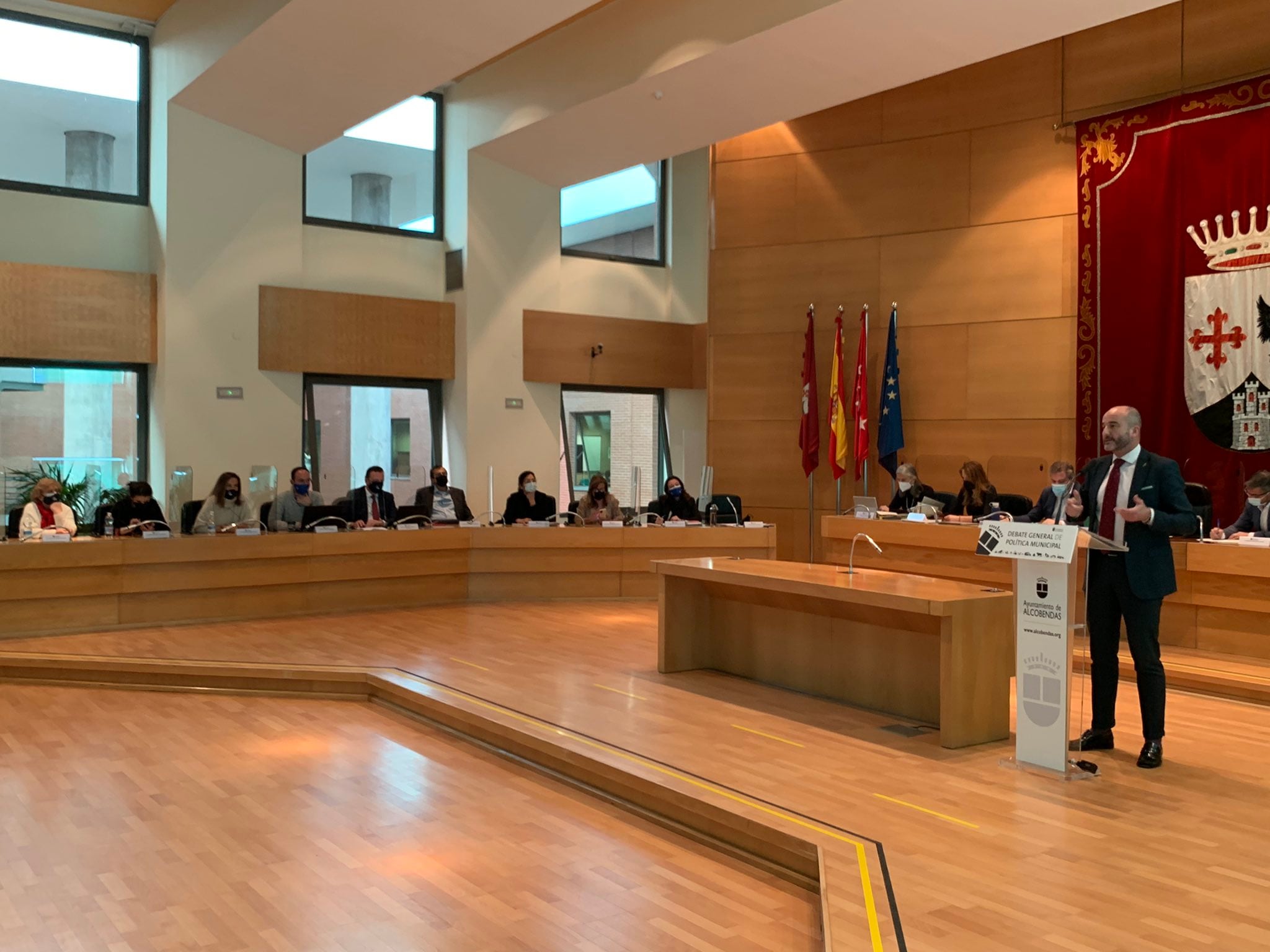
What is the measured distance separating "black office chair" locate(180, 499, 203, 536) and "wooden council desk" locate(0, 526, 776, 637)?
1.93 ft

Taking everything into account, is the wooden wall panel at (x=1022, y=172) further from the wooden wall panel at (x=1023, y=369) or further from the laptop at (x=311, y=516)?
the laptop at (x=311, y=516)

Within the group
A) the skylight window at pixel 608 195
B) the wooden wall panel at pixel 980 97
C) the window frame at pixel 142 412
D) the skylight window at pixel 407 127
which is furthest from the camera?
the skylight window at pixel 608 195

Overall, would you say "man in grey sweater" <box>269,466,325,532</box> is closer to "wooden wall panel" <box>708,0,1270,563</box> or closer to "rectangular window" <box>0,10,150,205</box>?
"rectangular window" <box>0,10,150,205</box>

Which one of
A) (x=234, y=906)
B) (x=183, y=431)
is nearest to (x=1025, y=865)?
(x=234, y=906)

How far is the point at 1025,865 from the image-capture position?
3.29 m

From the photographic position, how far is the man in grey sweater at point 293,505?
820 cm

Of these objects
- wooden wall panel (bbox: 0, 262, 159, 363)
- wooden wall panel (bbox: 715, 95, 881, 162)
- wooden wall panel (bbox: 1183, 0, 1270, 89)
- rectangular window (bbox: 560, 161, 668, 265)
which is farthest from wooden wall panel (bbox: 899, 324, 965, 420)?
wooden wall panel (bbox: 0, 262, 159, 363)

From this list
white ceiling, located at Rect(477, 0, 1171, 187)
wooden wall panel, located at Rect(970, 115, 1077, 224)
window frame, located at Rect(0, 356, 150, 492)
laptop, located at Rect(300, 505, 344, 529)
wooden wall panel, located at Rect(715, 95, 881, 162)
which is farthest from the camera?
wooden wall panel, located at Rect(715, 95, 881, 162)

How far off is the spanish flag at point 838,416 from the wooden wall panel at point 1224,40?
10.8 feet

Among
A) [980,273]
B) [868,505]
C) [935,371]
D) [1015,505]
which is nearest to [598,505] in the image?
[868,505]

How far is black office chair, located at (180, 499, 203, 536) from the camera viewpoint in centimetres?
814

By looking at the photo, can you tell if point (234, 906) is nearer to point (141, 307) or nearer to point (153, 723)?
point (153, 723)

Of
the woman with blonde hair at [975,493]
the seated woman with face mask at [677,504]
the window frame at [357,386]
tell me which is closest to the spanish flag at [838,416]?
the seated woman with face mask at [677,504]

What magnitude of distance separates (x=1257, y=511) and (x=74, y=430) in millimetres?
8796
